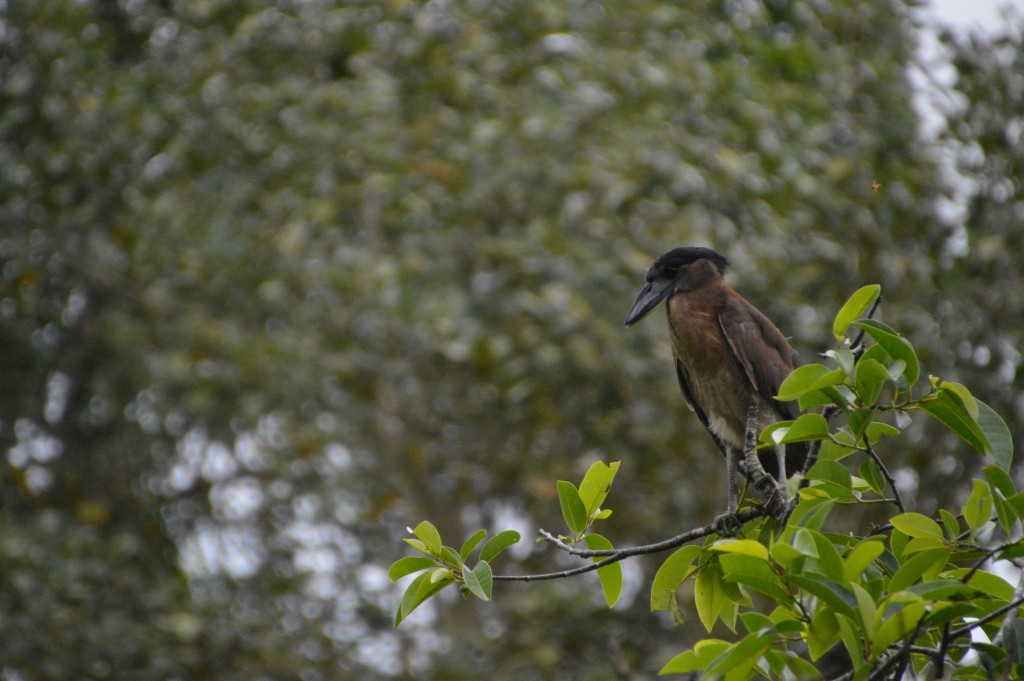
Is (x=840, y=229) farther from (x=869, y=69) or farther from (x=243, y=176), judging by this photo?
(x=243, y=176)

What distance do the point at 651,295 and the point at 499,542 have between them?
167 centimetres

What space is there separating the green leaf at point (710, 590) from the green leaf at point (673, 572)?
0.03 metres

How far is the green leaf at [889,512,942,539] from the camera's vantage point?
A: 1621 millimetres

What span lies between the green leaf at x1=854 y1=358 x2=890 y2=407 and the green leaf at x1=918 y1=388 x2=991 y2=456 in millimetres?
78

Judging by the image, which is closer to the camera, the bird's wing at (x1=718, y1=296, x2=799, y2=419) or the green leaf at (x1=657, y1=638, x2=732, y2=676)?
the green leaf at (x1=657, y1=638, x2=732, y2=676)

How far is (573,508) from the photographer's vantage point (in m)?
1.90

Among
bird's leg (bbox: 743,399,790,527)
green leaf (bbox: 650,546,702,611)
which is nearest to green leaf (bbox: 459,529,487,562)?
green leaf (bbox: 650,546,702,611)

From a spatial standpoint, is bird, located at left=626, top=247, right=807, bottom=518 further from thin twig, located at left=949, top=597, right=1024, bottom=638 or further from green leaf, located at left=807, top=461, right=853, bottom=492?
thin twig, located at left=949, top=597, right=1024, bottom=638

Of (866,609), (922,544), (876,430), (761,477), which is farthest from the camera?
(761,477)

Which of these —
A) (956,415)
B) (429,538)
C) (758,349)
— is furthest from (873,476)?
(758,349)

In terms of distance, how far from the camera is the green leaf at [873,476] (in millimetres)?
1770

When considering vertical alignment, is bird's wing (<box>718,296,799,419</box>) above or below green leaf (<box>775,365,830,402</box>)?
below

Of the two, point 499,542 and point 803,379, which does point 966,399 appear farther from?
point 499,542

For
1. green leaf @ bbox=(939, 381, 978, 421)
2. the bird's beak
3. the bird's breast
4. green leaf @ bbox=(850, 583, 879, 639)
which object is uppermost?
green leaf @ bbox=(939, 381, 978, 421)
